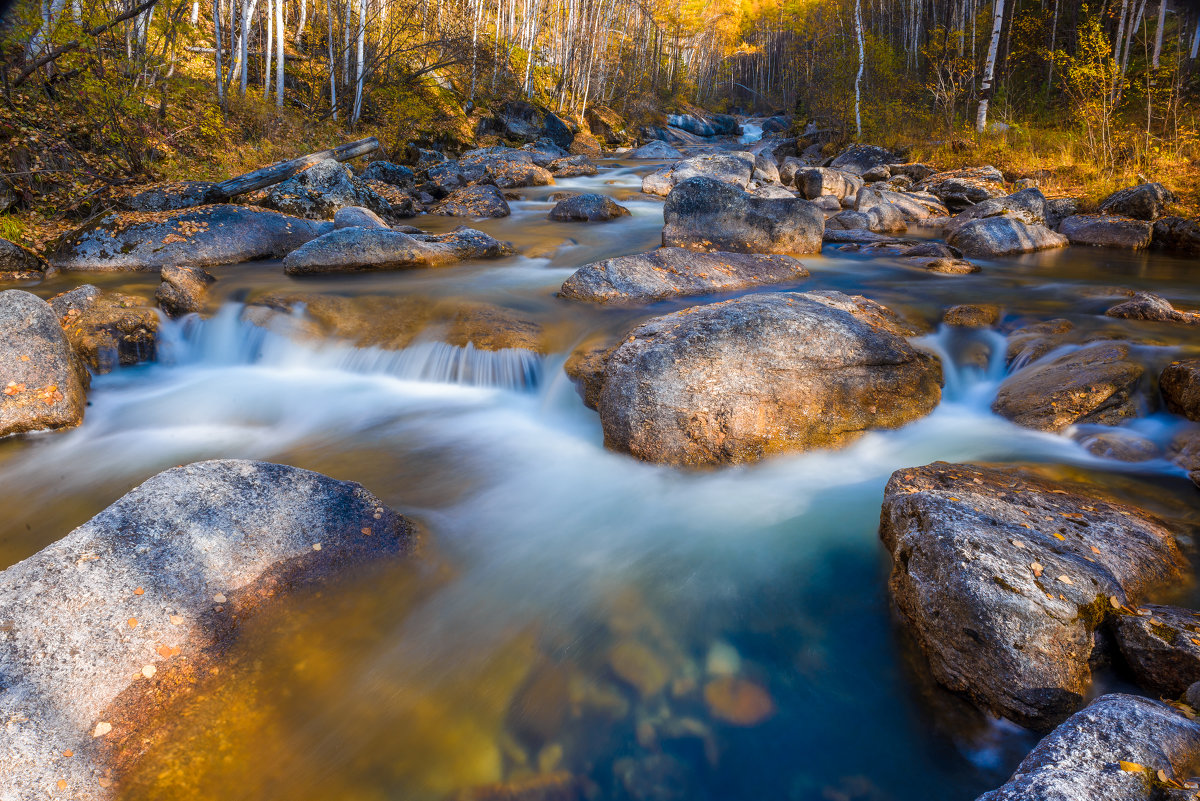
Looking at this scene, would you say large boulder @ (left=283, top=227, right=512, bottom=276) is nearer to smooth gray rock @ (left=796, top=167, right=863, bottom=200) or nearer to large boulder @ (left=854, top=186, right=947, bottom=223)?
large boulder @ (left=854, top=186, right=947, bottom=223)

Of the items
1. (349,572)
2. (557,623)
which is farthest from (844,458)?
(349,572)

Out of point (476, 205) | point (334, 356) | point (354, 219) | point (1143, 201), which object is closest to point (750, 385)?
point (334, 356)

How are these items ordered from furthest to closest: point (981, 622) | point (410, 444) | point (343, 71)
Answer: point (343, 71), point (410, 444), point (981, 622)

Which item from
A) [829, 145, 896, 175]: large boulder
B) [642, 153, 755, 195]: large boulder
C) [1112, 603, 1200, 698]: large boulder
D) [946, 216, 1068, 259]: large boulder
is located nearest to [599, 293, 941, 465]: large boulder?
[1112, 603, 1200, 698]: large boulder

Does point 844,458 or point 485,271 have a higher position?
point 485,271

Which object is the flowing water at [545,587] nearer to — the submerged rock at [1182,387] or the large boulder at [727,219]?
the submerged rock at [1182,387]

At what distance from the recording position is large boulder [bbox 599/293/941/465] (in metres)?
4.02

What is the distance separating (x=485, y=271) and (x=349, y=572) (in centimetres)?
594

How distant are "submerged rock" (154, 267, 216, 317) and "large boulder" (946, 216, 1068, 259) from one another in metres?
10.8

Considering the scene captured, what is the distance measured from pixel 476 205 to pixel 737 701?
12206 millimetres

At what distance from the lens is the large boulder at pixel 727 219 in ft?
27.6

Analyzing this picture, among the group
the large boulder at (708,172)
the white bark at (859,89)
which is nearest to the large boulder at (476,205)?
the large boulder at (708,172)

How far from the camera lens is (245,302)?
6848 mm

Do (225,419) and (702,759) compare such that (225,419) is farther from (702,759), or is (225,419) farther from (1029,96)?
(1029,96)
